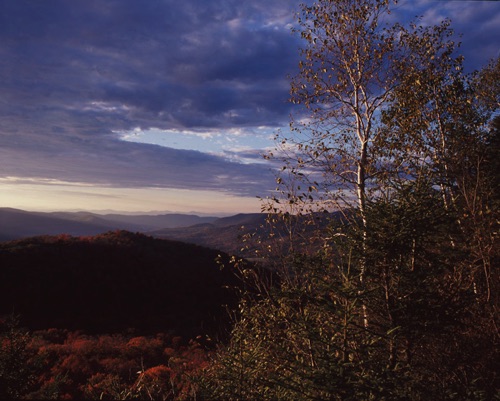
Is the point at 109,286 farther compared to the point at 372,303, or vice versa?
the point at 109,286

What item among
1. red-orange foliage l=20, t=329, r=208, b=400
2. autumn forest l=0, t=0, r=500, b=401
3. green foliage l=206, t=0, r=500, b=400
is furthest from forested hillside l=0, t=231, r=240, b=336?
green foliage l=206, t=0, r=500, b=400

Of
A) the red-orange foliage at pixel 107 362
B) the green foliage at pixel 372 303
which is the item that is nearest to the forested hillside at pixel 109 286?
the red-orange foliage at pixel 107 362

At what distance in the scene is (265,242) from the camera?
11.3 meters

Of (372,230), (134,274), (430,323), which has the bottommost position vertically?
(134,274)

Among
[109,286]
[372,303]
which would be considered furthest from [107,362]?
[109,286]

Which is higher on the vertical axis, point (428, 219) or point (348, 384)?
point (428, 219)

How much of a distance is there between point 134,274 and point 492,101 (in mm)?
34405

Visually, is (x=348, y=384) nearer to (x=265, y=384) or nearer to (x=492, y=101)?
(x=265, y=384)

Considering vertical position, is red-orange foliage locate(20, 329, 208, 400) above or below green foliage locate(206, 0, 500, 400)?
below

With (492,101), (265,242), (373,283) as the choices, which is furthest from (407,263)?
(492,101)

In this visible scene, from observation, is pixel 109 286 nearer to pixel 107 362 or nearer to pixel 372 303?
pixel 107 362

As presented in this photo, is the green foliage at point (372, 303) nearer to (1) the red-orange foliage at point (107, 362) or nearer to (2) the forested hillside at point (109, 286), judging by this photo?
(1) the red-orange foliage at point (107, 362)

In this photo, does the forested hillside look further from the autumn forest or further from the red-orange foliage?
the red-orange foliage

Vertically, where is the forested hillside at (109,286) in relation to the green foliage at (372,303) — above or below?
below
